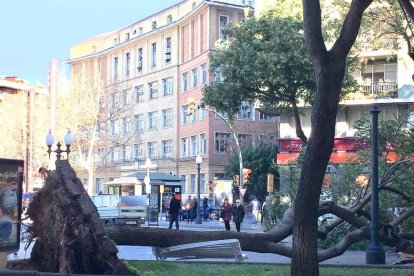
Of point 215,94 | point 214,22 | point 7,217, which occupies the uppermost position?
point 214,22

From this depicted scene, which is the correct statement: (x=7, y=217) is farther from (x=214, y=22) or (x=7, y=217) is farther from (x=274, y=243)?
(x=214, y=22)

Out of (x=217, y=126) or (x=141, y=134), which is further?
(x=141, y=134)

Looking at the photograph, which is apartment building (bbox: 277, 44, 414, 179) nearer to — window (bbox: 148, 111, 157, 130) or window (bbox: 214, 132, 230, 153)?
window (bbox: 214, 132, 230, 153)

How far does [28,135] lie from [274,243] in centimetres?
5346

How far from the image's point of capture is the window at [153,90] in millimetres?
73750

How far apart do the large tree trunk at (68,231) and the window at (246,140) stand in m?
50.9

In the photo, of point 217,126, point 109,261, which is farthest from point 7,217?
point 217,126

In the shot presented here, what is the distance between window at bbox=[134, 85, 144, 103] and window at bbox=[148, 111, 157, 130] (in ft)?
7.03

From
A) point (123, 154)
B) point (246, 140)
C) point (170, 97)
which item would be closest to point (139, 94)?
point (170, 97)

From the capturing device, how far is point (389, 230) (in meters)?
15.6

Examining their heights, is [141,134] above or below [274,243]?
above

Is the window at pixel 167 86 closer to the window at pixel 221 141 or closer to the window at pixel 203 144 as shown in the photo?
the window at pixel 203 144

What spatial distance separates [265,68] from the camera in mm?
30688

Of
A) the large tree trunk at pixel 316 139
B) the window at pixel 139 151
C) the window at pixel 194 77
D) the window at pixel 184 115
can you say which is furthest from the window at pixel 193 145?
the large tree trunk at pixel 316 139
